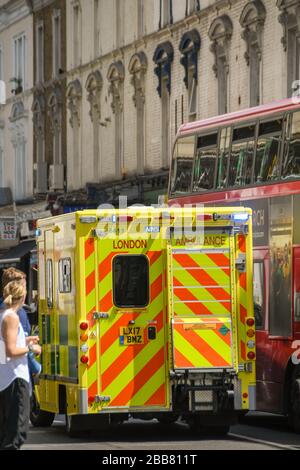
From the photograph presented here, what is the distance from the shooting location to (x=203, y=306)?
739 inches

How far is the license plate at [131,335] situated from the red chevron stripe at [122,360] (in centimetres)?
6

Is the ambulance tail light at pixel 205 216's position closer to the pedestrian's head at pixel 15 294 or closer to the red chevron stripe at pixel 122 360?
the red chevron stripe at pixel 122 360

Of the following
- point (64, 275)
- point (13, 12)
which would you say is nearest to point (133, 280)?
point (64, 275)

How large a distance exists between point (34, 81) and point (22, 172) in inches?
138

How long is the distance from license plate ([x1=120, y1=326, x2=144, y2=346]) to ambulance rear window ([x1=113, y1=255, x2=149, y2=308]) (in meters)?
0.26

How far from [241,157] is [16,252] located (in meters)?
27.8

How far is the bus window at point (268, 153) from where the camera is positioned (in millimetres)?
21094

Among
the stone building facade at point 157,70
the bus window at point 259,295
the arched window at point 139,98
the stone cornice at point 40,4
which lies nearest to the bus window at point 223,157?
the bus window at point 259,295

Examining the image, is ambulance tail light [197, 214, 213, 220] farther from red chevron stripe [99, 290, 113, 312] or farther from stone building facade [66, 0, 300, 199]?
stone building facade [66, 0, 300, 199]

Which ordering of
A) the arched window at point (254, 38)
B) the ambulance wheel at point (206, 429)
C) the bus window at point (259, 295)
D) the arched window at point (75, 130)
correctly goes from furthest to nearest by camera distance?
the arched window at point (75, 130) → the arched window at point (254, 38) → the bus window at point (259, 295) → the ambulance wheel at point (206, 429)

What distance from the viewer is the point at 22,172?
2229 inches

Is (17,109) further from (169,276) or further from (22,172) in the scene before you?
(169,276)

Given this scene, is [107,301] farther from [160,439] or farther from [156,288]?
[160,439]
